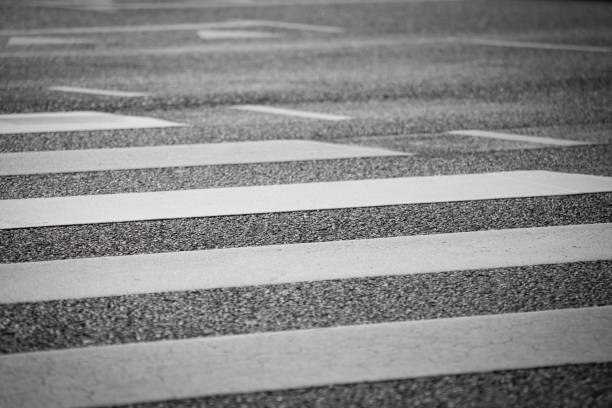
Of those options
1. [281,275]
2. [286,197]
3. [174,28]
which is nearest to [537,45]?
[174,28]

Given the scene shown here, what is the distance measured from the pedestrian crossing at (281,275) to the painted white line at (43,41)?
4359mm

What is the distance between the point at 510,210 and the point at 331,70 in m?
4.01

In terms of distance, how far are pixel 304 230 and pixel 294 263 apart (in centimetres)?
44

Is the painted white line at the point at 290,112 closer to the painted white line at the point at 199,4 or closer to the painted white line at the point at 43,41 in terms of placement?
the painted white line at the point at 43,41

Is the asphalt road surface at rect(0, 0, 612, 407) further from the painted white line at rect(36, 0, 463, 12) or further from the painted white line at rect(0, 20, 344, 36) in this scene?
the painted white line at rect(36, 0, 463, 12)

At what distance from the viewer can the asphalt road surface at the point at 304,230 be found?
9.70ft

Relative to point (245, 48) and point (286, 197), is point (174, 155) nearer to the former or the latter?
point (286, 197)

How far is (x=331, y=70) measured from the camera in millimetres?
8336

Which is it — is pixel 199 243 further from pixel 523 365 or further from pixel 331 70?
pixel 331 70

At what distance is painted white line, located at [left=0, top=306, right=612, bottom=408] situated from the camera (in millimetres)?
2838

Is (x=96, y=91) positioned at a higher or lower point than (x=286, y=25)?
higher

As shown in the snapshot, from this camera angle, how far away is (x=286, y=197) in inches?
189

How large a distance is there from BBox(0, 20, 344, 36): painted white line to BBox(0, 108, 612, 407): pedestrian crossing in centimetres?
523

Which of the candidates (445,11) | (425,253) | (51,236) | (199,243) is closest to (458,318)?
(425,253)
